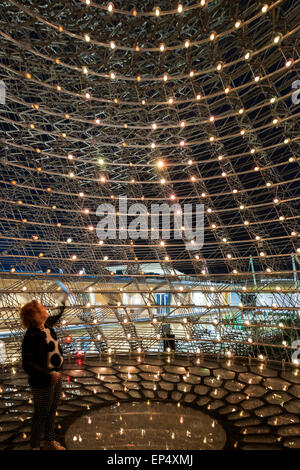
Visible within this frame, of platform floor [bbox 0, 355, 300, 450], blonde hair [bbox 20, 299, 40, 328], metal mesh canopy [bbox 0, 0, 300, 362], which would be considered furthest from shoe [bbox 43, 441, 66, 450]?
metal mesh canopy [bbox 0, 0, 300, 362]

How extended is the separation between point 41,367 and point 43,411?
1.97 ft

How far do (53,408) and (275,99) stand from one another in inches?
589

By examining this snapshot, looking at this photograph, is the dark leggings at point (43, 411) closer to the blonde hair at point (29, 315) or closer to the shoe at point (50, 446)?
the shoe at point (50, 446)

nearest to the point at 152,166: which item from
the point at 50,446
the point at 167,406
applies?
the point at 167,406

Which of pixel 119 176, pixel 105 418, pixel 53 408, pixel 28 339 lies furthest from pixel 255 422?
pixel 119 176

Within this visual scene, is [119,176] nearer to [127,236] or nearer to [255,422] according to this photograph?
[127,236]

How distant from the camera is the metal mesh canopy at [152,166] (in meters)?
17.0

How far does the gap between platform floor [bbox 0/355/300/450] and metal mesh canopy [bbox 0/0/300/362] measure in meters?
3.55

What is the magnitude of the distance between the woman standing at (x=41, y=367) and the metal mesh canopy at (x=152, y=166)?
12.0 m

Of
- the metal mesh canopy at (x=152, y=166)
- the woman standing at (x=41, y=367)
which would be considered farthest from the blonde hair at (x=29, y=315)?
the metal mesh canopy at (x=152, y=166)

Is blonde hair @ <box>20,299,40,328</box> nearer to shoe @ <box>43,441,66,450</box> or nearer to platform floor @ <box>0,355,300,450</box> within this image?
shoe @ <box>43,441,66,450</box>

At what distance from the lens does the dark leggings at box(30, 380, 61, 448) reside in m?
4.61

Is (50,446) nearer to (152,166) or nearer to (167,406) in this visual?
(167,406)

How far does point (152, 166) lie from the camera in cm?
2225
